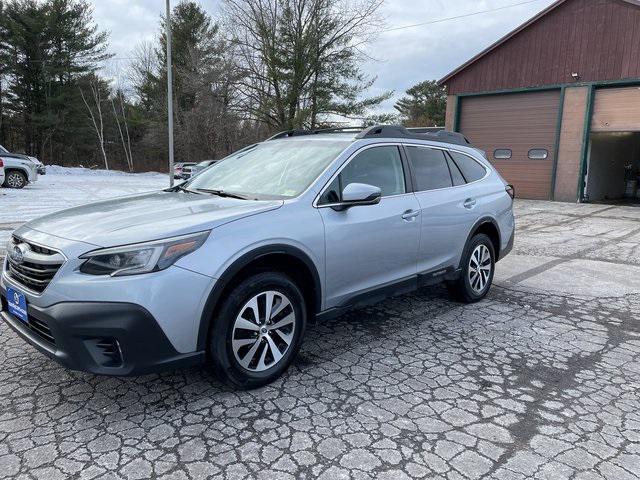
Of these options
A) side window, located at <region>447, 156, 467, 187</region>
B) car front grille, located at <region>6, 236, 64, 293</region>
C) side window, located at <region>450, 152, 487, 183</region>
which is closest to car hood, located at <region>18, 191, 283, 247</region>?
car front grille, located at <region>6, 236, 64, 293</region>

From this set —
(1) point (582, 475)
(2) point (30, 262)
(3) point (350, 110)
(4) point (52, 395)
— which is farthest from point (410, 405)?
(3) point (350, 110)

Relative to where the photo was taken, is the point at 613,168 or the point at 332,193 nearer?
the point at 332,193

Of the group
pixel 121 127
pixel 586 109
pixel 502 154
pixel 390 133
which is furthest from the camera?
pixel 121 127

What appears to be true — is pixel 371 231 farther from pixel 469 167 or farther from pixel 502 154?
pixel 502 154

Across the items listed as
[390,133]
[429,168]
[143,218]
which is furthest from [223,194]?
[429,168]

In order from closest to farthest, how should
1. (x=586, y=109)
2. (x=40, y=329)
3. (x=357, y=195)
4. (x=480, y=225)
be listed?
1. (x=40, y=329)
2. (x=357, y=195)
3. (x=480, y=225)
4. (x=586, y=109)

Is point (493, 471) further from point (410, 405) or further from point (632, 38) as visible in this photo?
point (632, 38)

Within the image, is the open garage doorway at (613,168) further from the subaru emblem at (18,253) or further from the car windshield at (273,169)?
the subaru emblem at (18,253)

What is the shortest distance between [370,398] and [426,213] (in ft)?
5.97

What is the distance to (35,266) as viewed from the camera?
2848 mm

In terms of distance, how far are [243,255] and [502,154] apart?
17624 millimetres

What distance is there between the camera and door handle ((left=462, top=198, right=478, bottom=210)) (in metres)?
4.82

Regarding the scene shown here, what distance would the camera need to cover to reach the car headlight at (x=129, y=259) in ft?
A: 8.64

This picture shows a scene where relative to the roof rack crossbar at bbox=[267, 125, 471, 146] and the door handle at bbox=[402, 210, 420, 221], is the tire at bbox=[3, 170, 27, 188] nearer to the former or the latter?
the roof rack crossbar at bbox=[267, 125, 471, 146]
